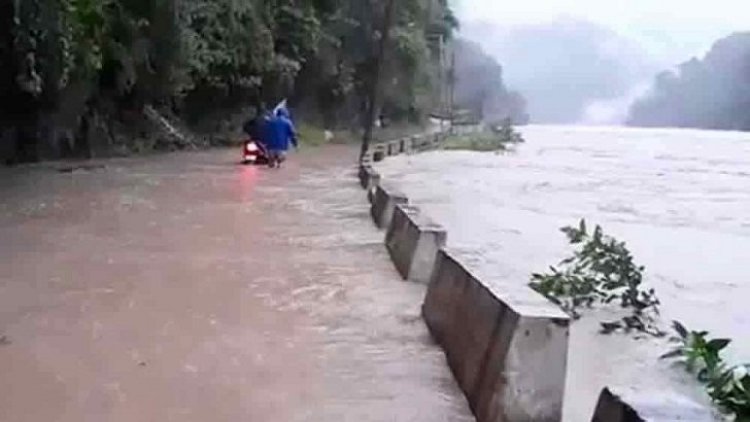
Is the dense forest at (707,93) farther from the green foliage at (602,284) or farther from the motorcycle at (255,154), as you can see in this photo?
the green foliage at (602,284)

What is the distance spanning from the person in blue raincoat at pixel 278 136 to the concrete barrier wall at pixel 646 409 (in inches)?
806

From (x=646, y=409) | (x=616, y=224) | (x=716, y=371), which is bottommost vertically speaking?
(x=616, y=224)

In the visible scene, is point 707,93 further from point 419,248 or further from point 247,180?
point 419,248

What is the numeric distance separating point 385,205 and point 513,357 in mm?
8526

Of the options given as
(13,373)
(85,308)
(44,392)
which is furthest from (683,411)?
(85,308)

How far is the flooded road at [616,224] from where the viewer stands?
870cm

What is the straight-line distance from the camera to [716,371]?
643 centimetres

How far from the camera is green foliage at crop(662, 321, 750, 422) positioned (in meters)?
5.09

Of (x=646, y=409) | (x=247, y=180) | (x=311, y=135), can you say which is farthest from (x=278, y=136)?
(x=646, y=409)

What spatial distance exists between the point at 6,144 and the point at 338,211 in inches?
493

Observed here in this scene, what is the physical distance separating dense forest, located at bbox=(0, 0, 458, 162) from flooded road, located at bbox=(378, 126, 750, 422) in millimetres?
6427

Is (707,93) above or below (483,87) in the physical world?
below

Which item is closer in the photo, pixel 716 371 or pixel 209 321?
pixel 716 371

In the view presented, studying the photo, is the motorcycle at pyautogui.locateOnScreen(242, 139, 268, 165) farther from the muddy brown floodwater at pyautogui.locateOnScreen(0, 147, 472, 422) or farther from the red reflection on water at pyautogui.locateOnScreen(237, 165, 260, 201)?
the muddy brown floodwater at pyautogui.locateOnScreen(0, 147, 472, 422)
